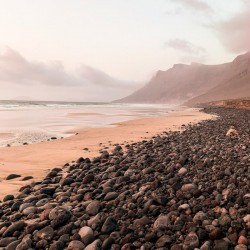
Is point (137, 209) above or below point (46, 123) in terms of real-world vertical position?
below

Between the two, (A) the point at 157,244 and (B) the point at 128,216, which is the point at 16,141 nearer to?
(B) the point at 128,216

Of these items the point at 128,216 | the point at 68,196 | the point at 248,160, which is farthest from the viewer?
the point at 248,160

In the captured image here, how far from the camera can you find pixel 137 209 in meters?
5.08

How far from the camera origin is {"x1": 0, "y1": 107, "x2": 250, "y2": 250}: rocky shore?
4121mm

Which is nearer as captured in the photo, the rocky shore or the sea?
the rocky shore

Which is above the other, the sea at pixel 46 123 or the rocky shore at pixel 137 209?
the sea at pixel 46 123

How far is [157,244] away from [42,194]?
309 centimetres

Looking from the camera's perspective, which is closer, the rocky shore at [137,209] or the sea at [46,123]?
the rocky shore at [137,209]

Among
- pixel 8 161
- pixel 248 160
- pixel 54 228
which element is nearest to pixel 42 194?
pixel 54 228

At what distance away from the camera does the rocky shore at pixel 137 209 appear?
4.12 m

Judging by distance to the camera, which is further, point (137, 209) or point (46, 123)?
point (46, 123)

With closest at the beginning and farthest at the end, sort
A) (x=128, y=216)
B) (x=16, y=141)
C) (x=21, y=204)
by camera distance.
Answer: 1. (x=128, y=216)
2. (x=21, y=204)
3. (x=16, y=141)

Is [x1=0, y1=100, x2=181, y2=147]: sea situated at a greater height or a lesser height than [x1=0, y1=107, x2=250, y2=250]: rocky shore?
greater

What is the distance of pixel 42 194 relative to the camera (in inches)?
245
